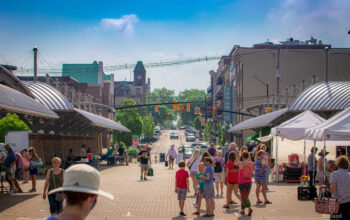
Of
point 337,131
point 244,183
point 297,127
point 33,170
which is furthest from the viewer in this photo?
point 297,127

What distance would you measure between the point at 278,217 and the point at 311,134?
2.50 meters

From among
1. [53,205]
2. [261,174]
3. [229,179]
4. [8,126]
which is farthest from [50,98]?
[53,205]

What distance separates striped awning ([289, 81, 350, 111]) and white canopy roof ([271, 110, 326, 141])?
7.90 metres

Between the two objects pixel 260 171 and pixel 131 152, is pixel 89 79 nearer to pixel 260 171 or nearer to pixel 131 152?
pixel 131 152

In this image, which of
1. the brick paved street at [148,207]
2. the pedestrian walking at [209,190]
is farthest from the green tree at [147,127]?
the pedestrian walking at [209,190]

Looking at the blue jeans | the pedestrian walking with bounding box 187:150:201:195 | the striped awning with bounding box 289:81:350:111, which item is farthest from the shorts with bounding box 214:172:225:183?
the striped awning with bounding box 289:81:350:111

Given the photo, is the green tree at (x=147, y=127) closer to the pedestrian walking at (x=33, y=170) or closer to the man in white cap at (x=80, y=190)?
the pedestrian walking at (x=33, y=170)

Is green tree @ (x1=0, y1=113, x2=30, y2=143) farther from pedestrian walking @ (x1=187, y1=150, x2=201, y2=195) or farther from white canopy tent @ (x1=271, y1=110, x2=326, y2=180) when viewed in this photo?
white canopy tent @ (x1=271, y1=110, x2=326, y2=180)

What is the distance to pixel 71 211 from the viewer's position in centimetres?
327

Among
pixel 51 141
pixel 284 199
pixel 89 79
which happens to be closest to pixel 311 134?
pixel 284 199

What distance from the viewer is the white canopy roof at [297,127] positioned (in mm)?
18703

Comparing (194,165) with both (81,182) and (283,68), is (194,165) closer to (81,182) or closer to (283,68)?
(81,182)

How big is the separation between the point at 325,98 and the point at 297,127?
1078 centimetres

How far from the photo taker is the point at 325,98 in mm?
28719
